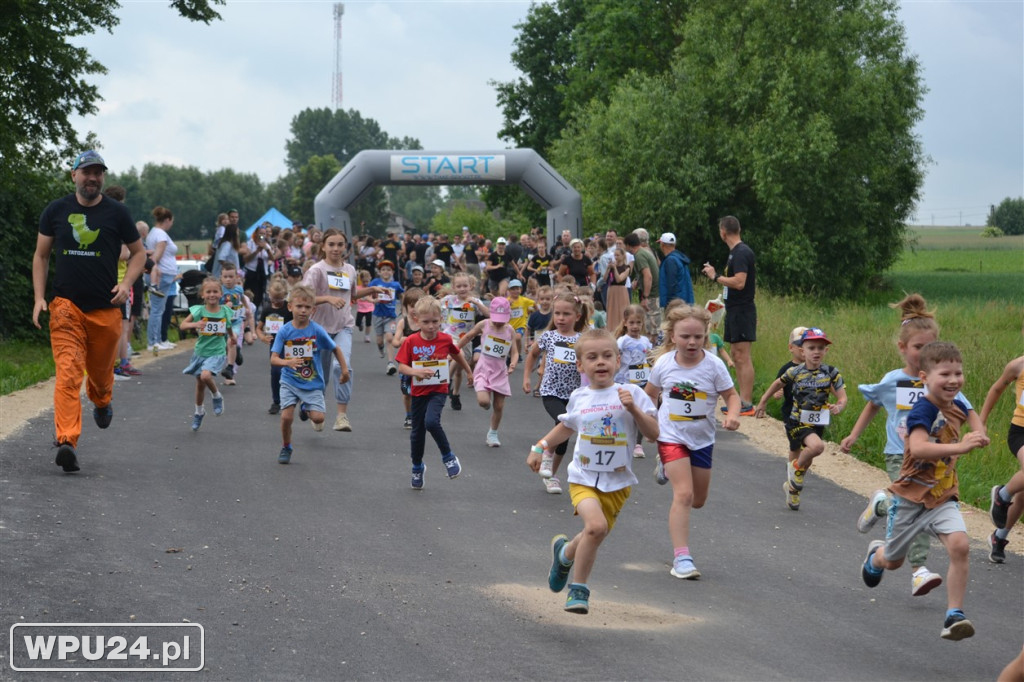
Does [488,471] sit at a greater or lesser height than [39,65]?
lesser

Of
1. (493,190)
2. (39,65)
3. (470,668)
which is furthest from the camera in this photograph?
(493,190)

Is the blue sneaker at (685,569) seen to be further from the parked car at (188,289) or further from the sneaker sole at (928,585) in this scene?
the parked car at (188,289)

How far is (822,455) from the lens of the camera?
1348 cm

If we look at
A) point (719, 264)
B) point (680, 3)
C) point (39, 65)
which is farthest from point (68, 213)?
point (680, 3)

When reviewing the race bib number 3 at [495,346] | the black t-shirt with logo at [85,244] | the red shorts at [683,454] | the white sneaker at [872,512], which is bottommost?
the white sneaker at [872,512]

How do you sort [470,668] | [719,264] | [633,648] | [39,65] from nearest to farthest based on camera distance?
[470,668], [633,648], [39,65], [719,264]

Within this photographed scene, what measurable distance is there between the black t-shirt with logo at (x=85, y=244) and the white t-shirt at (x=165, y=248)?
27.9ft

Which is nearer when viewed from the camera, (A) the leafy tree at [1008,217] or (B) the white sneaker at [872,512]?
(B) the white sneaker at [872,512]

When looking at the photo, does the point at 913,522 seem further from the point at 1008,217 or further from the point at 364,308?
the point at 1008,217

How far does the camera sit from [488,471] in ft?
37.4

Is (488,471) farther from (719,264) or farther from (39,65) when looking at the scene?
(719,264)

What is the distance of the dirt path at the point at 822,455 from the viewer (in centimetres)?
1012

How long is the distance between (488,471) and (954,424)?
537 centimetres

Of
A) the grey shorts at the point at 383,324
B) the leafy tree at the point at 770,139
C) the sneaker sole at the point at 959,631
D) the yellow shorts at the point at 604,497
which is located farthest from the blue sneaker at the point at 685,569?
the leafy tree at the point at 770,139
